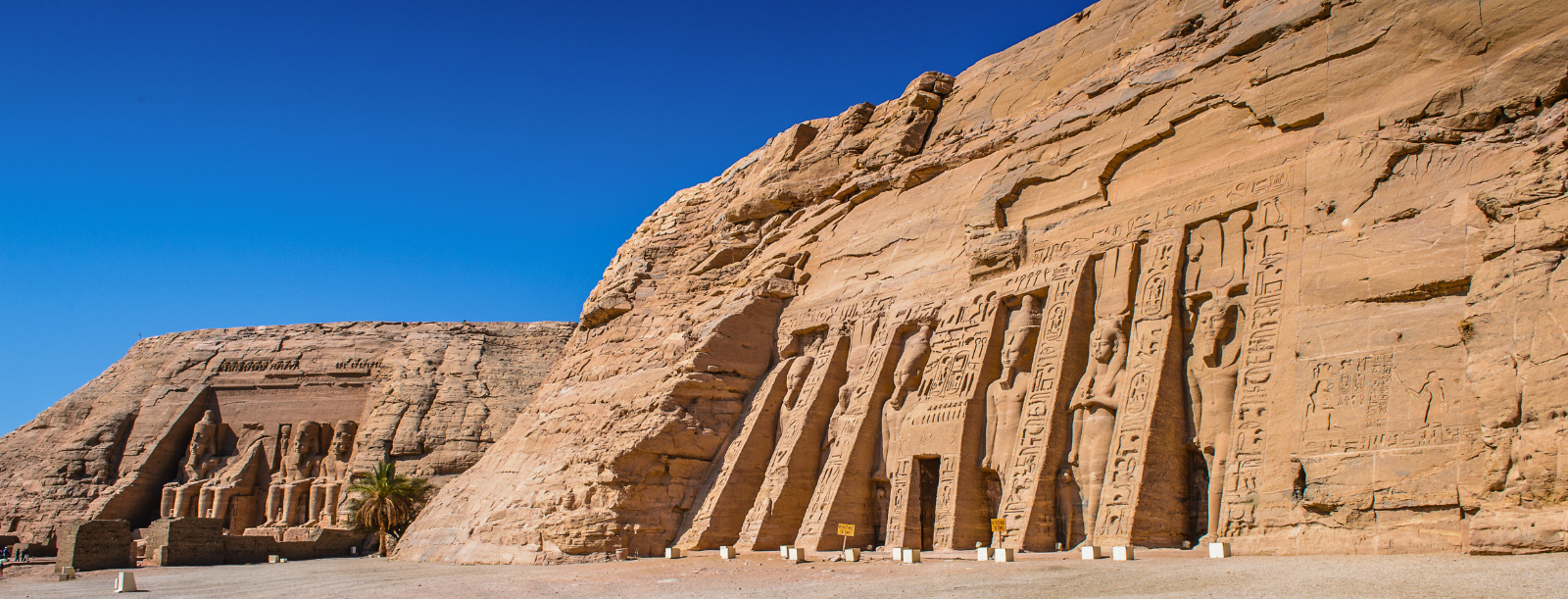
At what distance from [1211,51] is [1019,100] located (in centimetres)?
462

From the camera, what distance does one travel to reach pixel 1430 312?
33.9 ft

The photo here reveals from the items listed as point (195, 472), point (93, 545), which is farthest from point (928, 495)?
point (195, 472)

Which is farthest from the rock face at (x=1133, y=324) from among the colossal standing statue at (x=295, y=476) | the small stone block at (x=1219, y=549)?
the colossal standing statue at (x=295, y=476)

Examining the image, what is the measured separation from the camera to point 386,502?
85.7 ft

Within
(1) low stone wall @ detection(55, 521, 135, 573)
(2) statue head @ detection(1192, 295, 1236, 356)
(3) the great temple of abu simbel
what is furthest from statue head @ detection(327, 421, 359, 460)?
(2) statue head @ detection(1192, 295, 1236, 356)

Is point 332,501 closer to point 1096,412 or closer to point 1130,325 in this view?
point 1096,412

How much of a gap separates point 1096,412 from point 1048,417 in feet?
1.97

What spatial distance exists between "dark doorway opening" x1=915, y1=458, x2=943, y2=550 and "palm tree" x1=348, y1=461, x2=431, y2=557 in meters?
15.4

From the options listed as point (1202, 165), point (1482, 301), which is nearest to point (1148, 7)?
point (1202, 165)

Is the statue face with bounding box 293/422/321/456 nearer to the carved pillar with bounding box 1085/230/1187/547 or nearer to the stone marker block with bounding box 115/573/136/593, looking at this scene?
the stone marker block with bounding box 115/573/136/593

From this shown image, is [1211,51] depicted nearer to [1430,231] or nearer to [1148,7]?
[1148,7]

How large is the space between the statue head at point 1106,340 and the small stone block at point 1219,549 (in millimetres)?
3541

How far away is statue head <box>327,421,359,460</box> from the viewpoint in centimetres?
3045

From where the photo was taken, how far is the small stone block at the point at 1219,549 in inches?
404
